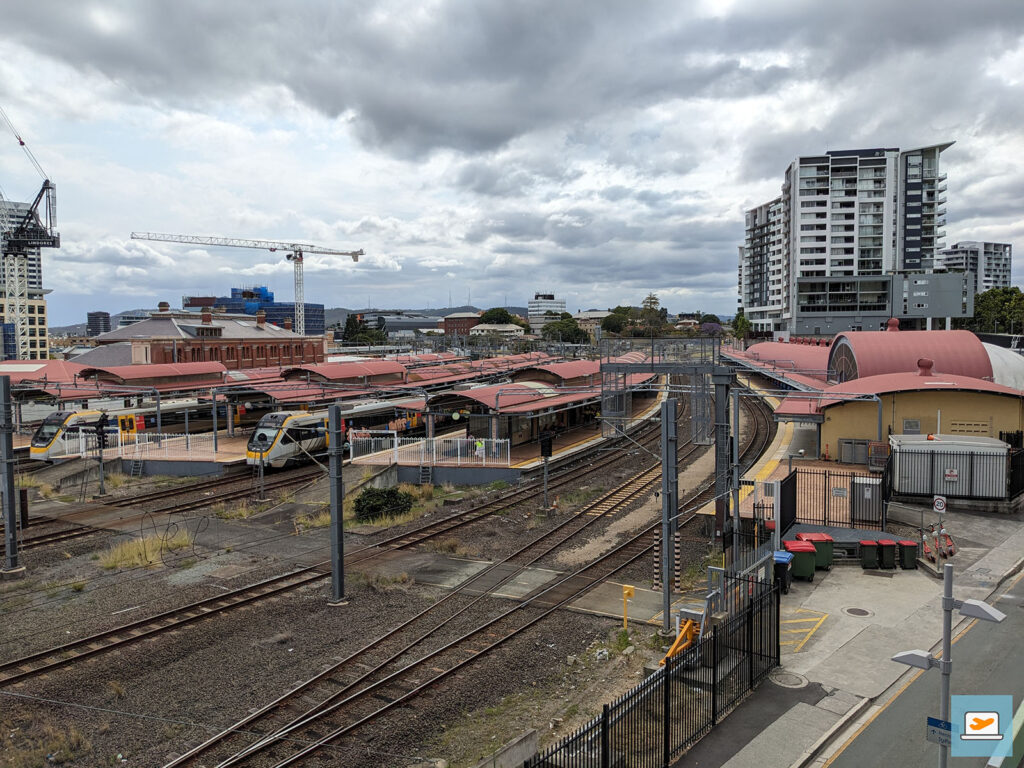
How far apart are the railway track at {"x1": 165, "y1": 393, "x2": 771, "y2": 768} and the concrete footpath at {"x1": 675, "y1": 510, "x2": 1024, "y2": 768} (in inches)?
200

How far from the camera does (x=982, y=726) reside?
Result: 840cm

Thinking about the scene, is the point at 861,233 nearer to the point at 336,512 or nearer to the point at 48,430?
the point at 48,430

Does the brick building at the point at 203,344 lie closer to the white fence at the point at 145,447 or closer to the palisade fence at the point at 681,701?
the white fence at the point at 145,447

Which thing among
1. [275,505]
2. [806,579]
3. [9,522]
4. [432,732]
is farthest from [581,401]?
[432,732]

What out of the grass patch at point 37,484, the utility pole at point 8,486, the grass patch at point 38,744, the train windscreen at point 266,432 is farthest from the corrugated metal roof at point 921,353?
the grass patch at point 37,484

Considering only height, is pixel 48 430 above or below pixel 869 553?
above

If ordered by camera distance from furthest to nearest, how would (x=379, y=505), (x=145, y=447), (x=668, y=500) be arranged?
(x=145, y=447) → (x=379, y=505) → (x=668, y=500)

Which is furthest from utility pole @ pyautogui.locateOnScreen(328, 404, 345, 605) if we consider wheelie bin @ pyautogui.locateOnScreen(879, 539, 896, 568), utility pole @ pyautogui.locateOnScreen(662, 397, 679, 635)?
wheelie bin @ pyautogui.locateOnScreen(879, 539, 896, 568)

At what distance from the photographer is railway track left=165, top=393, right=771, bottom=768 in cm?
1105

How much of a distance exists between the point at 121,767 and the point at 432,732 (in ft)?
14.7

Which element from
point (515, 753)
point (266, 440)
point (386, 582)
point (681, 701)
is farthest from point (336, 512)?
point (266, 440)

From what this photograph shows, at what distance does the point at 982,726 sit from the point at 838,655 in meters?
5.11

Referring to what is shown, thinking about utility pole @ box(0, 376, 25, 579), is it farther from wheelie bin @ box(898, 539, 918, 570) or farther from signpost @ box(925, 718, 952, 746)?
wheelie bin @ box(898, 539, 918, 570)

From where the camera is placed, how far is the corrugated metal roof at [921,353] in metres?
40.3
